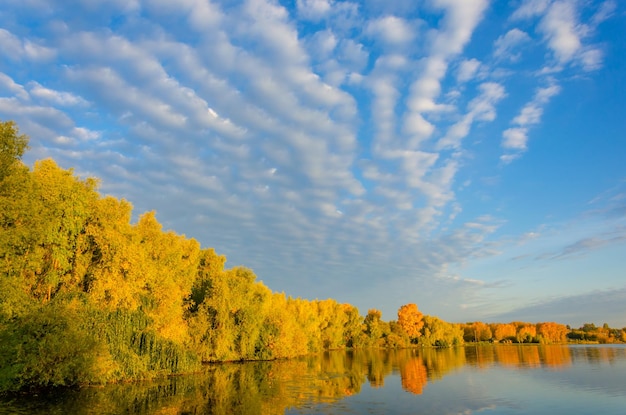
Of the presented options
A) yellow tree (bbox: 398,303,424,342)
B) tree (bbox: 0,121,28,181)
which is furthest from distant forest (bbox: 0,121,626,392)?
yellow tree (bbox: 398,303,424,342)

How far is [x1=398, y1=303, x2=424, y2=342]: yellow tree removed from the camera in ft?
518

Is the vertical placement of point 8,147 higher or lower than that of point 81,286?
higher

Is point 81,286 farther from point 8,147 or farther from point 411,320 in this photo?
point 411,320

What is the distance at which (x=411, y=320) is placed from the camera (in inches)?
6255

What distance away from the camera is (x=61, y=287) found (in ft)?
118

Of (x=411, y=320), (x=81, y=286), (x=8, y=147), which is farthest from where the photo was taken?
(x=411, y=320)

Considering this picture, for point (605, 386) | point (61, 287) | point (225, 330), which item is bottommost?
point (605, 386)

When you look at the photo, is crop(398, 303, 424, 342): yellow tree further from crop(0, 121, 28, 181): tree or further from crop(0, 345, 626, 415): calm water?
crop(0, 121, 28, 181): tree

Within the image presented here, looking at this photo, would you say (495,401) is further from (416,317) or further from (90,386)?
(416,317)

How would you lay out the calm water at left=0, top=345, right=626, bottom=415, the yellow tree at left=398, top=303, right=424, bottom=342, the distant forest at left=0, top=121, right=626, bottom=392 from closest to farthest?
the calm water at left=0, top=345, right=626, bottom=415, the distant forest at left=0, top=121, right=626, bottom=392, the yellow tree at left=398, top=303, right=424, bottom=342

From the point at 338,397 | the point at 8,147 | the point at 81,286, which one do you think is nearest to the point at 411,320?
the point at 338,397

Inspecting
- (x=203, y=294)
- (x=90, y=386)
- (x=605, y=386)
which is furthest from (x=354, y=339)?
(x=90, y=386)

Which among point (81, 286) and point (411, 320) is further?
point (411, 320)

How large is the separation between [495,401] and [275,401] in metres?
17.7
